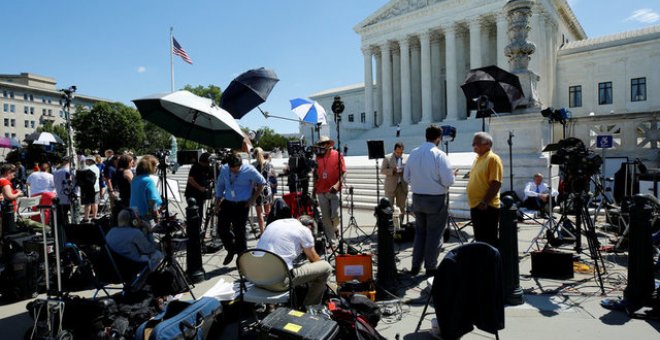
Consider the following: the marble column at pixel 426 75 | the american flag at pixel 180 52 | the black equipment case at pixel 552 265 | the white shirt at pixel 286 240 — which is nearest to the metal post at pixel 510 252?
the black equipment case at pixel 552 265

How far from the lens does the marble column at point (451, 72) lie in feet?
131

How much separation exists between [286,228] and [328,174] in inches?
130

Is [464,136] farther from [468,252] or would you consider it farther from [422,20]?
[468,252]

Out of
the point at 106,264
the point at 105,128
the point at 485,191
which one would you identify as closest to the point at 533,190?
the point at 485,191

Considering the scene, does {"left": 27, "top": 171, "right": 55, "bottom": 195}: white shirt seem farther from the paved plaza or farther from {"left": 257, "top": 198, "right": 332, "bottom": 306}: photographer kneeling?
{"left": 257, "top": 198, "right": 332, "bottom": 306}: photographer kneeling

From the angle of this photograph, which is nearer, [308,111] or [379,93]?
[308,111]

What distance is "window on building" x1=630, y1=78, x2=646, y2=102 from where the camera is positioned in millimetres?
35559

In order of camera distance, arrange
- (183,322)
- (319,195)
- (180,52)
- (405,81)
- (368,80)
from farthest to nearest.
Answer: (368,80), (405,81), (180,52), (319,195), (183,322)

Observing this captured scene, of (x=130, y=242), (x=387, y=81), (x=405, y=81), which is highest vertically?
(x=387, y=81)

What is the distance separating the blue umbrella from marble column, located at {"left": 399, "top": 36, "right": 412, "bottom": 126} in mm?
34810

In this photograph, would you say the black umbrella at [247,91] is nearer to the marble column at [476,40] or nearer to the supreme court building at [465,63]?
the supreme court building at [465,63]

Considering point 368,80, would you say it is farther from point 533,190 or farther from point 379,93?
point 533,190

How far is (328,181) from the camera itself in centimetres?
738

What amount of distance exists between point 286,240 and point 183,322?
1.22m
